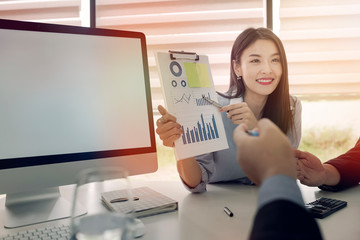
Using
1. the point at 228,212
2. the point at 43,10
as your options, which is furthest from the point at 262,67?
the point at 43,10

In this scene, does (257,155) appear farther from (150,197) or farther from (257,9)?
(257,9)

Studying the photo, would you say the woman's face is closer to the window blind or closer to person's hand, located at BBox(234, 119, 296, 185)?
person's hand, located at BBox(234, 119, 296, 185)

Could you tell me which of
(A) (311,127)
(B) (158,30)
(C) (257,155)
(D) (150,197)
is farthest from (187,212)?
(A) (311,127)

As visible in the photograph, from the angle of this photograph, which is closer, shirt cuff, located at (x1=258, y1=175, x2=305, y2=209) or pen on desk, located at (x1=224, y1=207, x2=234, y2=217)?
shirt cuff, located at (x1=258, y1=175, x2=305, y2=209)

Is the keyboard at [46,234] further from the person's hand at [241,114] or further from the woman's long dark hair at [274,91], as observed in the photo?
the woman's long dark hair at [274,91]

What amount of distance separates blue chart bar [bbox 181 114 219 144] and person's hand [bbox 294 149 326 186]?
32 cm

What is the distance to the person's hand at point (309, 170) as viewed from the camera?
118 cm

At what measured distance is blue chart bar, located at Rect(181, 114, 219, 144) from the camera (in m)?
1.04

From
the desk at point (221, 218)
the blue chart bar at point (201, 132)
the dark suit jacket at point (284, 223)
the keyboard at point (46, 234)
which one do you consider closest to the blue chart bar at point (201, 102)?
the blue chart bar at point (201, 132)

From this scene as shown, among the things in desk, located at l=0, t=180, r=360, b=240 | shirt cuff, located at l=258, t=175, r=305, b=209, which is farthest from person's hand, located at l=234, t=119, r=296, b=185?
desk, located at l=0, t=180, r=360, b=240

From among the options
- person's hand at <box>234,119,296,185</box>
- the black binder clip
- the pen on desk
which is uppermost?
the black binder clip

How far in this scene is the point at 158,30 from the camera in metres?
2.60

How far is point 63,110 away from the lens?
94 cm

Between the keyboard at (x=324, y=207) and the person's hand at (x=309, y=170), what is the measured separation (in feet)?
0.50
